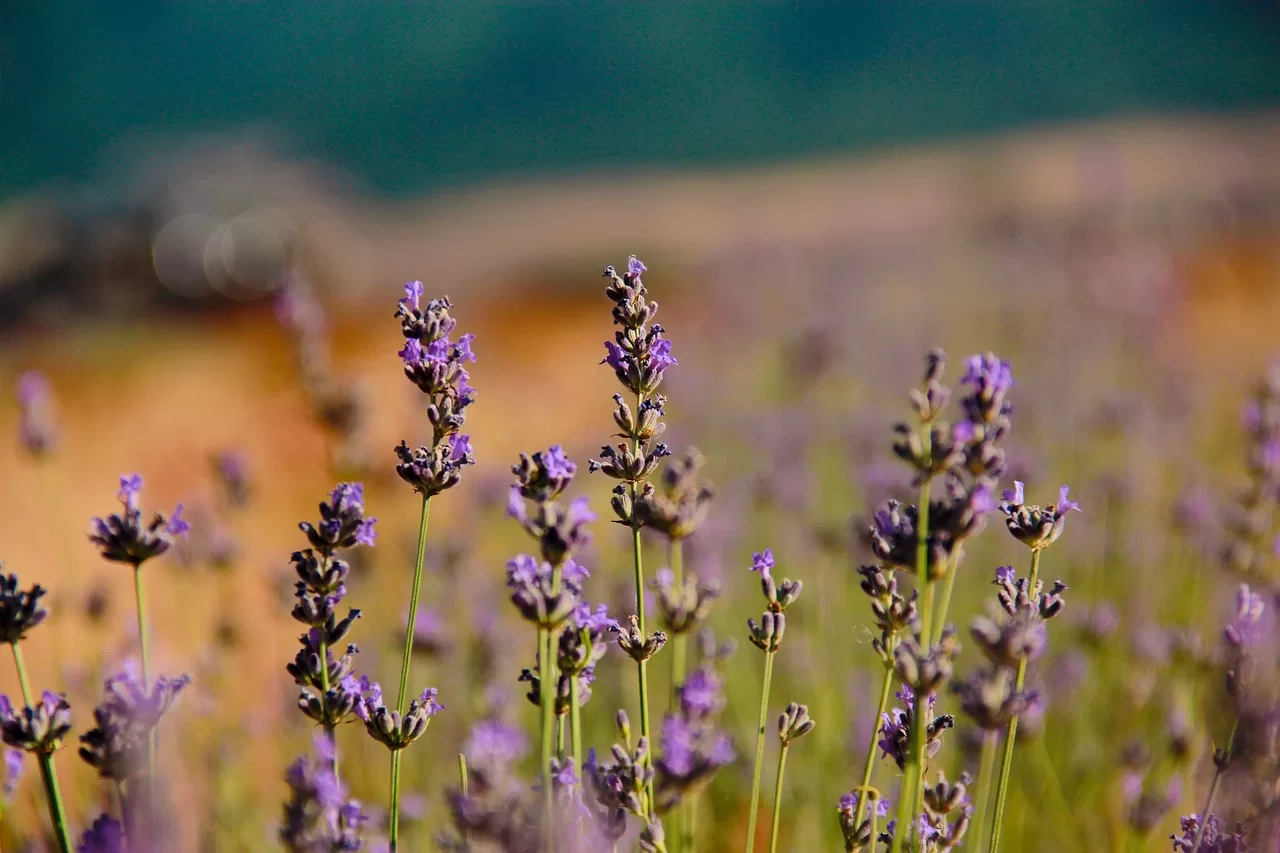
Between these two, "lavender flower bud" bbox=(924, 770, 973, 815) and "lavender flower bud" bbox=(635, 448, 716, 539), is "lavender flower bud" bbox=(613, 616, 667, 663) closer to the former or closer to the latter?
"lavender flower bud" bbox=(635, 448, 716, 539)

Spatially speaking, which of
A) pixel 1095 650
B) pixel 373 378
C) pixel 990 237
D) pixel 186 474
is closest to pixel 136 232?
pixel 373 378

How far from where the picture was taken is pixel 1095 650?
9.21 ft

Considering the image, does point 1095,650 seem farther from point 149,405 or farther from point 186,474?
point 149,405

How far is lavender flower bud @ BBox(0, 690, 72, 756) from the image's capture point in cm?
123

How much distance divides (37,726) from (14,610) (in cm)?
15

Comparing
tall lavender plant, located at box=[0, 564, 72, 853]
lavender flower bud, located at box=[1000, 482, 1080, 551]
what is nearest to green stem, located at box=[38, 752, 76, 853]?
tall lavender plant, located at box=[0, 564, 72, 853]

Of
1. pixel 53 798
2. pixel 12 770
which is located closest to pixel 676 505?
pixel 53 798

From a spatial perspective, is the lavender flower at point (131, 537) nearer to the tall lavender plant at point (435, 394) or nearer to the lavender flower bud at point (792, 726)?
the tall lavender plant at point (435, 394)

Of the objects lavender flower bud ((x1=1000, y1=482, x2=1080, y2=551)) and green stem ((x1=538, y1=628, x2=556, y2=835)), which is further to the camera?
lavender flower bud ((x1=1000, y1=482, x2=1080, y2=551))

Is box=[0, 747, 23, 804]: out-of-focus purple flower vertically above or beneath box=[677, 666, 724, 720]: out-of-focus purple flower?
above

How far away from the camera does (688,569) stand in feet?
10.3

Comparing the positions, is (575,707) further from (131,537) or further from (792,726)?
(131,537)

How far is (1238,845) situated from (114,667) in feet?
7.51

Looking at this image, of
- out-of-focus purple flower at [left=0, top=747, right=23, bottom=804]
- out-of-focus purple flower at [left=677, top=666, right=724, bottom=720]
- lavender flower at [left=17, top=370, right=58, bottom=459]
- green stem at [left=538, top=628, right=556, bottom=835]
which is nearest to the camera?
green stem at [left=538, top=628, right=556, bottom=835]
